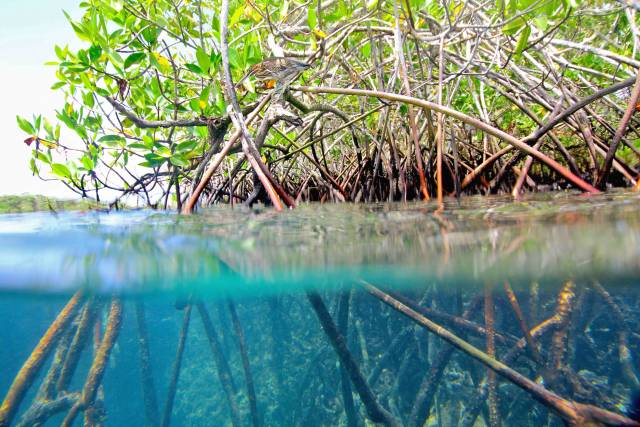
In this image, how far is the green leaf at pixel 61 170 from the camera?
9.06 ft

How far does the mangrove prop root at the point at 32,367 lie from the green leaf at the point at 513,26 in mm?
4383

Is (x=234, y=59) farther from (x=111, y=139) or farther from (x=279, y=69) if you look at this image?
(x=111, y=139)

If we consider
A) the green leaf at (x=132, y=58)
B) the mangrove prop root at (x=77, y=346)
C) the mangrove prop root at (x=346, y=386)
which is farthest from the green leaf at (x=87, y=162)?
the mangrove prop root at (x=346, y=386)

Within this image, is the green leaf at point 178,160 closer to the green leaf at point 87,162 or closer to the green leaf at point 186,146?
the green leaf at point 186,146

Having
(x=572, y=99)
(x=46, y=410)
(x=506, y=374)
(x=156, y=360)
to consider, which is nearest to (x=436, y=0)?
(x=572, y=99)

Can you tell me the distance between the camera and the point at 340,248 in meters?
1.82

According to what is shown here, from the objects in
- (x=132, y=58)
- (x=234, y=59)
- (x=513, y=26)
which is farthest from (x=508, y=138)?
(x=132, y=58)

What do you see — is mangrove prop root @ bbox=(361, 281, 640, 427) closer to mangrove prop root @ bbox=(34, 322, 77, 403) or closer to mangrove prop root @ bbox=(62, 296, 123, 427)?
mangrove prop root @ bbox=(62, 296, 123, 427)

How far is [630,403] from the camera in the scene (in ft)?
12.8

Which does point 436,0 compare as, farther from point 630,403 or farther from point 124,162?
point 630,403

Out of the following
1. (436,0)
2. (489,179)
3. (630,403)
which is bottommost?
(630,403)

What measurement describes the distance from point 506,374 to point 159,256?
2321 mm

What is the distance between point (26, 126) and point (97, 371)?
89.6 inches

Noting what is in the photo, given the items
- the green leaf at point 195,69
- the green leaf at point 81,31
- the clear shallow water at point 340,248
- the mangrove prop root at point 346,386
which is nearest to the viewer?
the clear shallow water at point 340,248
